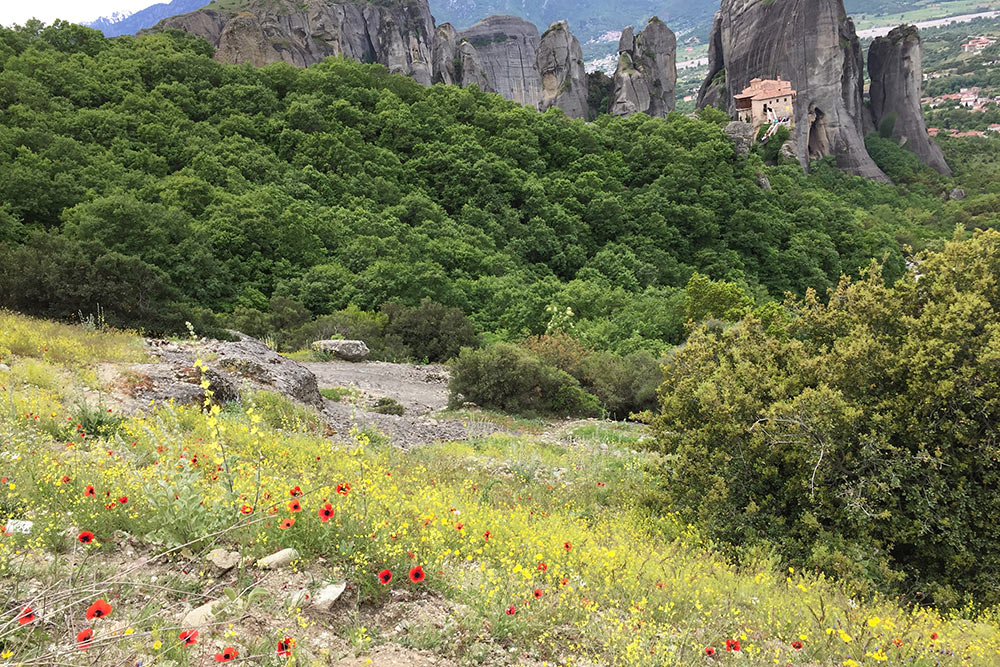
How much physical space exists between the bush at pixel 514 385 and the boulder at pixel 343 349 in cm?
585

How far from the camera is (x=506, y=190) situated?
40.6m

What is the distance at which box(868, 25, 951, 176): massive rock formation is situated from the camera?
68.4 m

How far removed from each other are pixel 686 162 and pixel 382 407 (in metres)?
37.8

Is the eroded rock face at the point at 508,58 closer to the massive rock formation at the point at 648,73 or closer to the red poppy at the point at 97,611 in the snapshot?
the massive rock formation at the point at 648,73

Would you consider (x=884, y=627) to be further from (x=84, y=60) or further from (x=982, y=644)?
(x=84, y=60)

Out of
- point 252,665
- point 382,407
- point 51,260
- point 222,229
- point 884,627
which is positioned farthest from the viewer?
point 222,229

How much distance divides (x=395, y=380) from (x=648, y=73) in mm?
72320

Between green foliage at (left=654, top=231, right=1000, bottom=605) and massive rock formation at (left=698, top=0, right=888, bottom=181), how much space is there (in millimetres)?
61421

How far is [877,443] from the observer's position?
5707 millimetres

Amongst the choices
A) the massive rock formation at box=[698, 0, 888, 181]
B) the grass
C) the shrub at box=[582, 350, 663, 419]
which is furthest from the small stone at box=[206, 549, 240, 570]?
the massive rock formation at box=[698, 0, 888, 181]

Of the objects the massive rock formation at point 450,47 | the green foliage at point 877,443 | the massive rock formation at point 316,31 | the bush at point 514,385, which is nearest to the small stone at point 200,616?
the green foliage at point 877,443

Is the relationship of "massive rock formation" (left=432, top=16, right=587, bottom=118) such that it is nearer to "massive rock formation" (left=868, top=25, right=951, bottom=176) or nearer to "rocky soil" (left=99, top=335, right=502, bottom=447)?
"massive rock formation" (left=868, top=25, right=951, bottom=176)

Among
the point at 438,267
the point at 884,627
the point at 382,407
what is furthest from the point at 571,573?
the point at 438,267

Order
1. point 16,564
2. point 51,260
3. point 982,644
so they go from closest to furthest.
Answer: point 16,564 < point 982,644 < point 51,260
